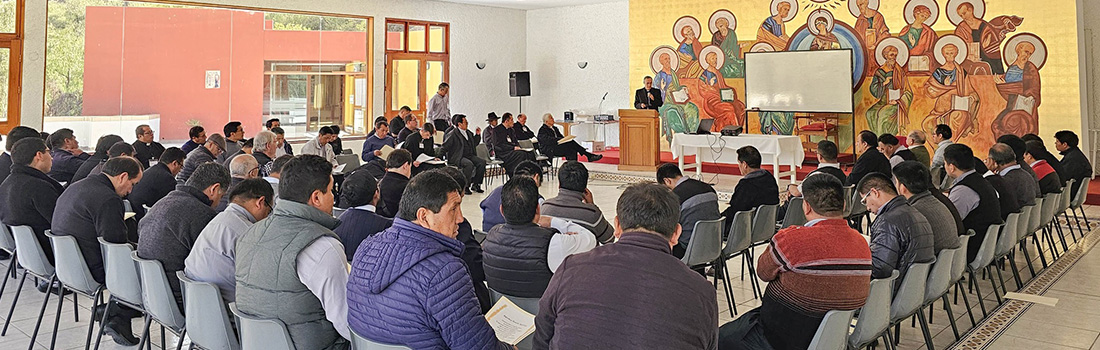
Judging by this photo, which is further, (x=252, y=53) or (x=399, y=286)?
(x=252, y=53)

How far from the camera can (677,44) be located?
49.0 ft

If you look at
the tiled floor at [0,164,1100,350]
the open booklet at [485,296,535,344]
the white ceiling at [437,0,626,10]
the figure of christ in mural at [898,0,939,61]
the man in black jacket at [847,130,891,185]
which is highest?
the white ceiling at [437,0,626,10]

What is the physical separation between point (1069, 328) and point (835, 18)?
8.84m

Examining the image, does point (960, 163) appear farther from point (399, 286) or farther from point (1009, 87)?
point (1009, 87)

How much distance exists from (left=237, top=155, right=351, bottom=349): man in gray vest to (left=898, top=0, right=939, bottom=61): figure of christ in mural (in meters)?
11.5

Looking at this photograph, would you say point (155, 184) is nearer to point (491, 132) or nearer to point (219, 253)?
point (219, 253)

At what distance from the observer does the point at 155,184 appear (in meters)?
5.84

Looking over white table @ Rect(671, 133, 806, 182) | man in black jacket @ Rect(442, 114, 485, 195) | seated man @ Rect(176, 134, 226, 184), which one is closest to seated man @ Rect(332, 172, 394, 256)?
seated man @ Rect(176, 134, 226, 184)

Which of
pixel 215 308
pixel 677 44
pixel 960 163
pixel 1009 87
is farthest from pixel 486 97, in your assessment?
pixel 215 308

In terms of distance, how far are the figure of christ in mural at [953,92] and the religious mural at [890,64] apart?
0.04 ft

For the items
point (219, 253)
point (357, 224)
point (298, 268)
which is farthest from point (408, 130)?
point (298, 268)

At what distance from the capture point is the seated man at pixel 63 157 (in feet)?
23.4

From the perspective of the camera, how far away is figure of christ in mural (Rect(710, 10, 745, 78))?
14.2 m

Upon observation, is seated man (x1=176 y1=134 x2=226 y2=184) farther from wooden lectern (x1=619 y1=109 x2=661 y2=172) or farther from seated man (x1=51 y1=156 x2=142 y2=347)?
wooden lectern (x1=619 y1=109 x2=661 y2=172)
